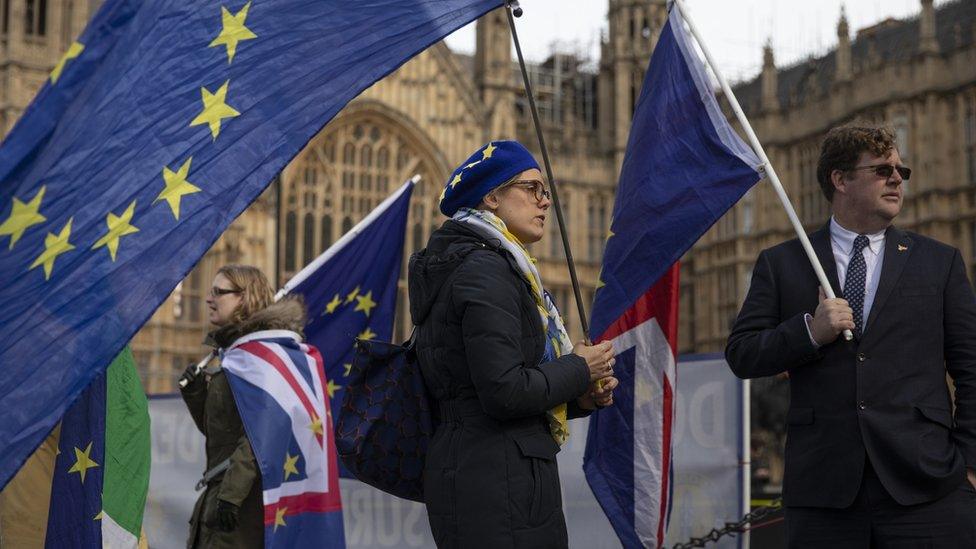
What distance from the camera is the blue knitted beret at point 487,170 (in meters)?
3.37

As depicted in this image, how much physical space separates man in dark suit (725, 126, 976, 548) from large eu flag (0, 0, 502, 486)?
1.28m

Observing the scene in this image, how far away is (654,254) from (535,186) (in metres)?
1.53

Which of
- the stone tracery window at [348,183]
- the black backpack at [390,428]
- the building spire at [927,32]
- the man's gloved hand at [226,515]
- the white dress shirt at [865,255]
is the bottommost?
the man's gloved hand at [226,515]

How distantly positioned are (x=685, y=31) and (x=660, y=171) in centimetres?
65

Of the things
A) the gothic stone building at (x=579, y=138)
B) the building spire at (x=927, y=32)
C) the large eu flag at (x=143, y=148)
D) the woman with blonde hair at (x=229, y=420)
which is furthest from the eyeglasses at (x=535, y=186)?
the building spire at (x=927, y=32)

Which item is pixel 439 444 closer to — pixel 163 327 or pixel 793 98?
pixel 163 327

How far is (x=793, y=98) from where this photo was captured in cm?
2953

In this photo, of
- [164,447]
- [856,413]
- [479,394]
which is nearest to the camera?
[479,394]

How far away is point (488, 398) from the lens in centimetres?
303

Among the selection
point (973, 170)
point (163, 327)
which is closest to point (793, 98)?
point (973, 170)

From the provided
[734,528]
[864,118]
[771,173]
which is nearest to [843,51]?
[864,118]

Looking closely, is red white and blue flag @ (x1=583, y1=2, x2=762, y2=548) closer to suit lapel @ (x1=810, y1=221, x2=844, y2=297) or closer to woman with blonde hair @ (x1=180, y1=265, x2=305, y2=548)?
suit lapel @ (x1=810, y1=221, x2=844, y2=297)

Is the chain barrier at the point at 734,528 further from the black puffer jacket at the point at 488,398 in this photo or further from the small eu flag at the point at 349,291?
the black puffer jacket at the point at 488,398

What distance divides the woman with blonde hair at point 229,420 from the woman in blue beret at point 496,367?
171 centimetres
